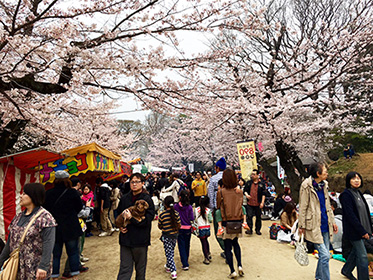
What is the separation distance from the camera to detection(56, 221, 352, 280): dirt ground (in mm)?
4449

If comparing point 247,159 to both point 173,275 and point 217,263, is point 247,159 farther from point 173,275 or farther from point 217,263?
point 173,275

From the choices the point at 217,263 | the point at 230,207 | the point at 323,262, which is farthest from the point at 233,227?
the point at 217,263

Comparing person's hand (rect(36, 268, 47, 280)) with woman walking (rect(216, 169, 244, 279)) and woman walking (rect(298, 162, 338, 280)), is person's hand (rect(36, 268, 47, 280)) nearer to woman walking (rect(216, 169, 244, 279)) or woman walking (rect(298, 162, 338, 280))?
woman walking (rect(216, 169, 244, 279))

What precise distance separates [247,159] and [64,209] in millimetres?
7137

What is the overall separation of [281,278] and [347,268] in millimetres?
1044

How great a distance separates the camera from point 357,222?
11.4 feet

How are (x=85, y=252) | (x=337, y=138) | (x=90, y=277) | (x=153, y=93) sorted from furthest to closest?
(x=337, y=138) → (x=85, y=252) → (x=153, y=93) → (x=90, y=277)

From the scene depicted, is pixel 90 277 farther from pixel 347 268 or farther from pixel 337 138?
pixel 337 138

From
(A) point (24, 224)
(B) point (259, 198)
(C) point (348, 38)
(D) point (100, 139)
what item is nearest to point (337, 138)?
(C) point (348, 38)

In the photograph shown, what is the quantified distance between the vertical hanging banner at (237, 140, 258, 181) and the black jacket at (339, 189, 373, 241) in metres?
5.87

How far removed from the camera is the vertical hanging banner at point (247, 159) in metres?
9.62

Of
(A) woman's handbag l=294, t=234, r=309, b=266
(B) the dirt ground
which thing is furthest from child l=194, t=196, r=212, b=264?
(A) woman's handbag l=294, t=234, r=309, b=266

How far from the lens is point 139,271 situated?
3389mm

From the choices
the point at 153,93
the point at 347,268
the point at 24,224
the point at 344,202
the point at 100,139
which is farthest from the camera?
the point at 100,139
